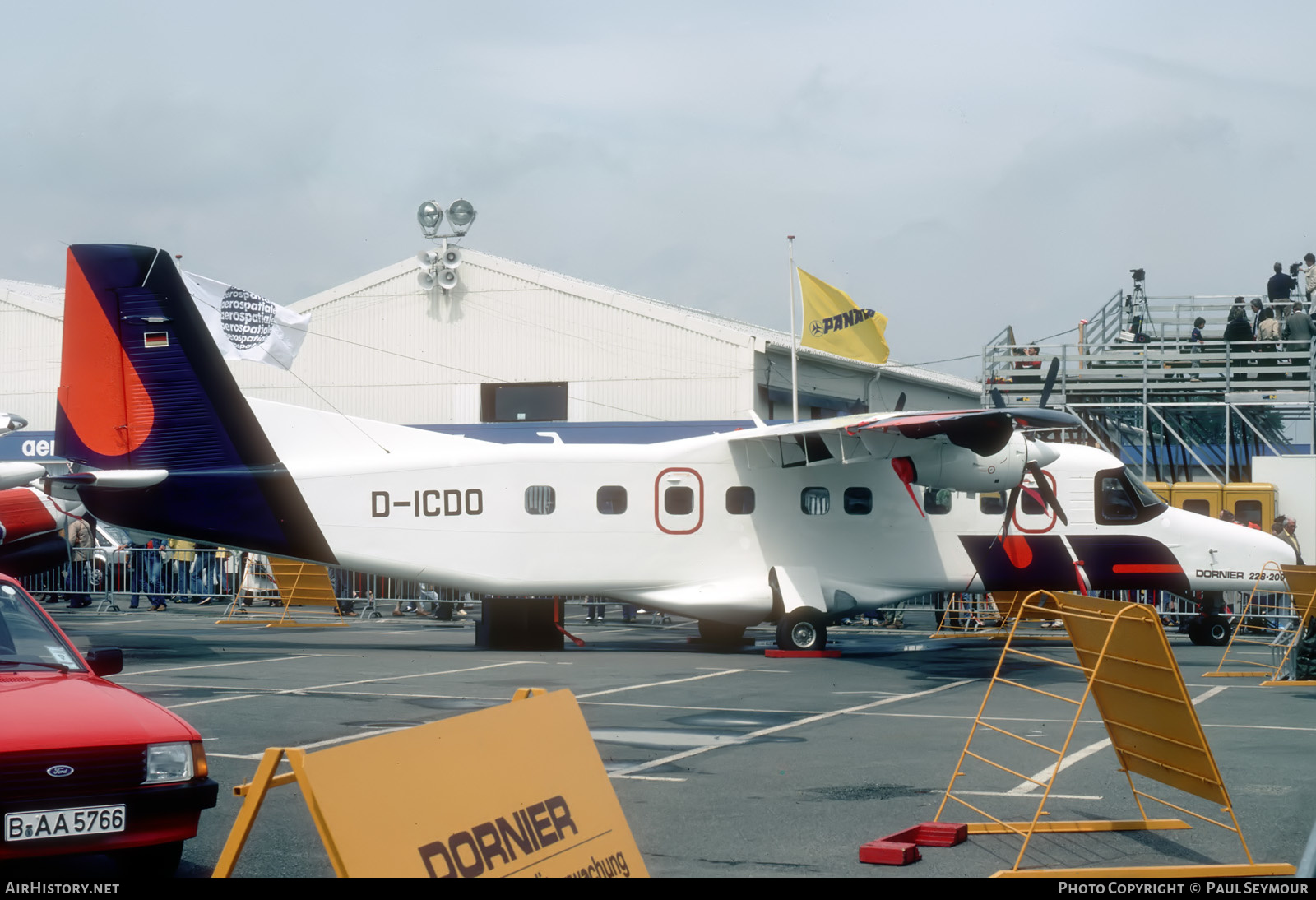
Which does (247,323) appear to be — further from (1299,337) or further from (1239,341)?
(1299,337)

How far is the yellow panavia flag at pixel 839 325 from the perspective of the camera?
89.0ft

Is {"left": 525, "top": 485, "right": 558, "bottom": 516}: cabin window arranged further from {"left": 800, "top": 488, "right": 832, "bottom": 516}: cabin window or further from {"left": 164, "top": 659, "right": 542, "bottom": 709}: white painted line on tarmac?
{"left": 800, "top": 488, "right": 832, "bottom": 516}: cabin window

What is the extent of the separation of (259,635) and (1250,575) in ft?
51.5

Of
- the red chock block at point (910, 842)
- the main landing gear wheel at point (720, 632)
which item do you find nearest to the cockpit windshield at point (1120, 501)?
the main landing gear wheel at point (720, 632)

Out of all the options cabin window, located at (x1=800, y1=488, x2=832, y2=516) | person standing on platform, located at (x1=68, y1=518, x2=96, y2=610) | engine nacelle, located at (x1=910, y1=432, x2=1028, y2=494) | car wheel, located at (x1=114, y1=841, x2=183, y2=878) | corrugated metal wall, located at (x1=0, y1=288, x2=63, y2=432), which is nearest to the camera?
car wheel, located at (x1=114, y1=841, x2=183, y2=878)

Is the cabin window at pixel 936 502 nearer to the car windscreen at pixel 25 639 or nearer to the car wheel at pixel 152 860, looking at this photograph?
the car windscreen at pixel 25 639

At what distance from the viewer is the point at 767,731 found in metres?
10.7

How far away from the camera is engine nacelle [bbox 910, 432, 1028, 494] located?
16422 millimetres

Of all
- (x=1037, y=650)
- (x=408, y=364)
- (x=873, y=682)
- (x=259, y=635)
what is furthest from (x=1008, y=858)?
(x=408, y=364)

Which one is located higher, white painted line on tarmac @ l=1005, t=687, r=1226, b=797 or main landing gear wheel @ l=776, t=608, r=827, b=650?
main landing gear wheel @ l=776, t=608, r=827, b=650

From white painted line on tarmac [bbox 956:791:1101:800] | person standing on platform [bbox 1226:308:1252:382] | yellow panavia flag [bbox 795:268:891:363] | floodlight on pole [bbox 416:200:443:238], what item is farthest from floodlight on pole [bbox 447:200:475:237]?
white painted line on tarmac [bbox 956:791:1101:800]

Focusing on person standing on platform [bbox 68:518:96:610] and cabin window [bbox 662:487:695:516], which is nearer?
Answer: cabin window [bbox 662:487:695:516]

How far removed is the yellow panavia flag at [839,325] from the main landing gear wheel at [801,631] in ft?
34.9

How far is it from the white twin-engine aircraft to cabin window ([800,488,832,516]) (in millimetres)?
24
